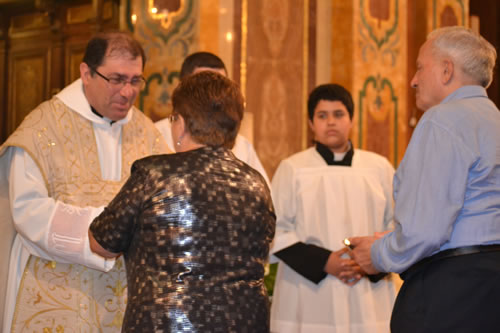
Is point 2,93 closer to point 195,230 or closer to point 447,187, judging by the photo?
point 195,230

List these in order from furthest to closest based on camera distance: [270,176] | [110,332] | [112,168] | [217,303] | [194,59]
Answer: [270,176] < [194,59] < [112,168] < [110,332] < [217,303]

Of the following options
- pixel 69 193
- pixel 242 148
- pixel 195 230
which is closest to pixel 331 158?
pixel 242 148

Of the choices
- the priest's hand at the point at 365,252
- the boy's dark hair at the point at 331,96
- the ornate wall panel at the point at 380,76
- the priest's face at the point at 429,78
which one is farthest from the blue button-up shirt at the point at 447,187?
the ornate wall panel at the point at 380,76

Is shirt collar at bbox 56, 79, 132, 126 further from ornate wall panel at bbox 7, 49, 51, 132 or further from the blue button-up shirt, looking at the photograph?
ornate wall panel at bbox 7, 49, 51, 132

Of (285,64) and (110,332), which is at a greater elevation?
(285,64)

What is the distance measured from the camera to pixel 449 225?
2.46 m

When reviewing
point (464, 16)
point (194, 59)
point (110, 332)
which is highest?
point (464, 16)

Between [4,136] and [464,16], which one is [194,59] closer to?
[4,136]

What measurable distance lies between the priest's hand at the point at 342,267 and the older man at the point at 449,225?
1.21 meters

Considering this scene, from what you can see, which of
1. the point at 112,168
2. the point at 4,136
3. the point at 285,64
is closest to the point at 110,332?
the point at 112,168

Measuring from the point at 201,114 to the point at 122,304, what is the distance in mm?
1266

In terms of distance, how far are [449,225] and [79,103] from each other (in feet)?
6.40

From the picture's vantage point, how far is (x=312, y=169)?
424 cm

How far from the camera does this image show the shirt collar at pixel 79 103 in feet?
11.2
